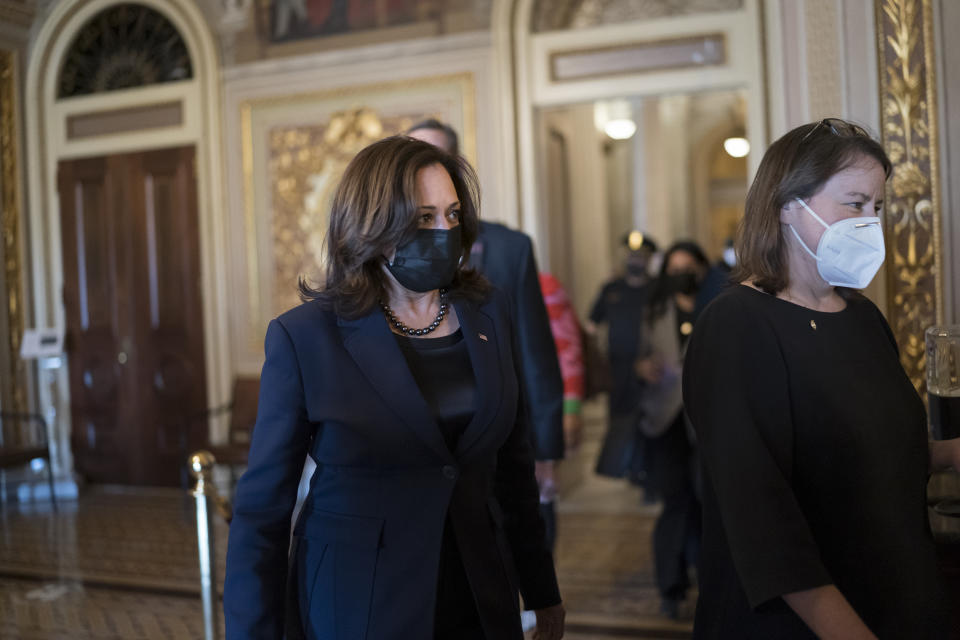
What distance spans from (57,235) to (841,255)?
776cm

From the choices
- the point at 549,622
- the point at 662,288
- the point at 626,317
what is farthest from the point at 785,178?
the point at 626,317

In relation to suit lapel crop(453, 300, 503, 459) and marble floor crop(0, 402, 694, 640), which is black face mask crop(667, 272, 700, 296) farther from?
suit lapel crop(453, 300, 503, 459)

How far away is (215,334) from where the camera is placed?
7.52 metres

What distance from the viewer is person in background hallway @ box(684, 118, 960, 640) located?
1542 millimetres

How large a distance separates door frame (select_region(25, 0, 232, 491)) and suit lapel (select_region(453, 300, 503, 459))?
5.94 metres

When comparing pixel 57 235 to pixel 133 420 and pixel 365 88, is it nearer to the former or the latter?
pixel 133 420

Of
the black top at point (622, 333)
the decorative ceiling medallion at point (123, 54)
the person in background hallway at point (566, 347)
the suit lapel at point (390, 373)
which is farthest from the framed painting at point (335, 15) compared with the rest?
the suit lapel at point (390, 373)

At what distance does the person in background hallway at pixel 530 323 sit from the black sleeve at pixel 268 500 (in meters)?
1.52

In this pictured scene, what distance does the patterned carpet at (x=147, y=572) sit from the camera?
4.34 metres

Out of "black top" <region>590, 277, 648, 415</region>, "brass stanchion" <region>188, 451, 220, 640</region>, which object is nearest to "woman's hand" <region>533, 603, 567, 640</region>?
"brass stanchion" <region>188, 451, 220, 640</region>

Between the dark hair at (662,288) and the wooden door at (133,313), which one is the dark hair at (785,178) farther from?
the wooden door at (133,313)

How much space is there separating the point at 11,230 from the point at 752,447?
26.1 feet

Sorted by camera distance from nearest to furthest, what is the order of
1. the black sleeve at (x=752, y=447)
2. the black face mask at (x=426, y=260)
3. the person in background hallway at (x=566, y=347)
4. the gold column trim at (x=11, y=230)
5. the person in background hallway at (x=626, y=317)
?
the black sleeve at (x=752, y=447) → the black face mask at (x=426, y=260) → the person in background hallway at (x=566, y=347) → the person in background hallway at (x=626, y=317) → the gold column trim at (x=11, y=230)

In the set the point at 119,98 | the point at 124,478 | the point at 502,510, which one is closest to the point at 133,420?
the point at 124,478
